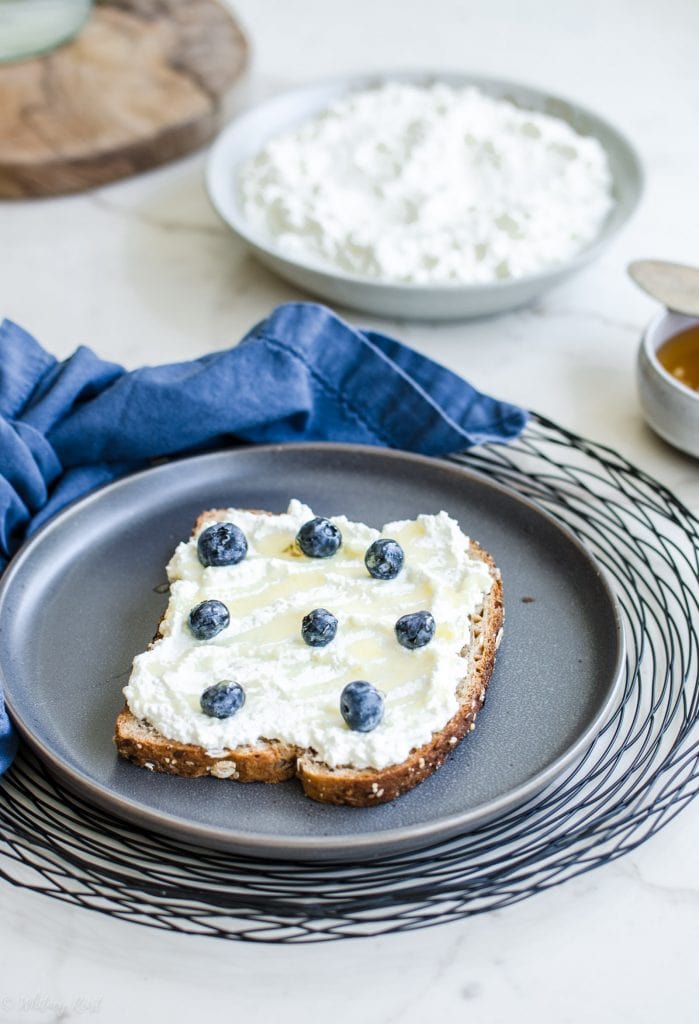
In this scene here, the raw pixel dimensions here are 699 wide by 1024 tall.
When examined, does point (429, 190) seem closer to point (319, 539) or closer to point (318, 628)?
point (319, 539)

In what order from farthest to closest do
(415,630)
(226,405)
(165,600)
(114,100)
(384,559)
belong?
1. (114,100)
2. (226,405)
3. (165,600)
4. (384,559)
5. (415,630)

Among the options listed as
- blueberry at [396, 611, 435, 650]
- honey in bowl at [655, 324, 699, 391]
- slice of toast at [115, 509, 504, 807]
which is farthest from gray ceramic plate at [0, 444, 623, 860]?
honey in bowl at [655, 324, 699, 391]

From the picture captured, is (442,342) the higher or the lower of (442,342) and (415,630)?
the lower

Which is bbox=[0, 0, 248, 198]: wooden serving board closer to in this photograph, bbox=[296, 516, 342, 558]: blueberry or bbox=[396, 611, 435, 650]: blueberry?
bbox=[296, 516, 342, 558]: blueberry

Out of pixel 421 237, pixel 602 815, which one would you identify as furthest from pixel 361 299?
pixel 602 815

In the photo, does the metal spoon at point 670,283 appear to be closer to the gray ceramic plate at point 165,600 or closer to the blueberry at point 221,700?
the gray ceramic plate at point 165,600

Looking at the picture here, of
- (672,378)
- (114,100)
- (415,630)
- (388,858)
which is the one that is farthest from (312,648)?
(114,100)

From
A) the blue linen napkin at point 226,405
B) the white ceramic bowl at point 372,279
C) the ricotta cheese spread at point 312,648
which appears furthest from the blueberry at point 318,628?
the white ceramic bowl at point 372,279
